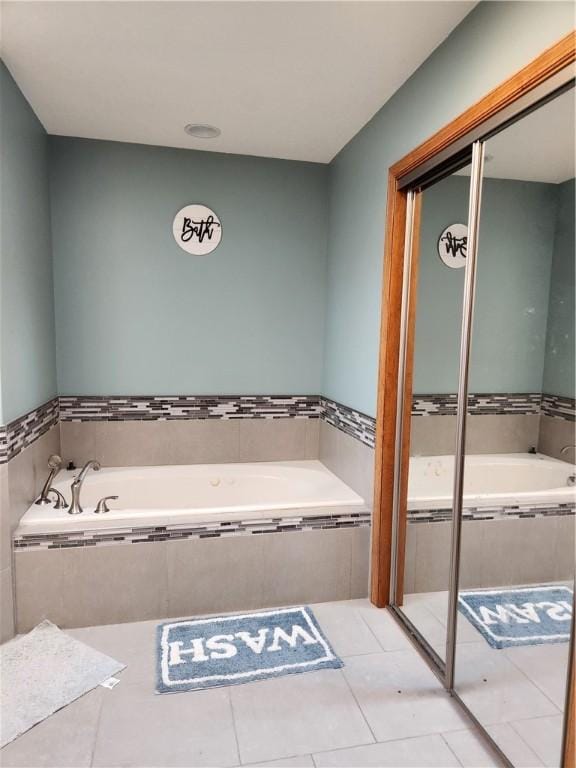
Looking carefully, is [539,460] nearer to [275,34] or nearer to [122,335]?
[275,34]

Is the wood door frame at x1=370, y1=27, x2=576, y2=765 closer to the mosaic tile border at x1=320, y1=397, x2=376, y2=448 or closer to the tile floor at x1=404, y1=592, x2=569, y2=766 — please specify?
the mosaic tile border at x1=320, y1=397, x2=376, y2=448

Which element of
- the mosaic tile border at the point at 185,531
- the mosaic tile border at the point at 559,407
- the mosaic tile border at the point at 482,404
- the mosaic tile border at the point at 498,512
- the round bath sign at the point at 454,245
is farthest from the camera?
the mosaic tile border at the point at 185,531

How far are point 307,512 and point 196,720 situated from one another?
1.09 meters

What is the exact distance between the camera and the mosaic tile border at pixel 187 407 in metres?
3.37

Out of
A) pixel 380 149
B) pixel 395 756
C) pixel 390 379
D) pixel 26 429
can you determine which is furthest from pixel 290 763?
pixel 380 149

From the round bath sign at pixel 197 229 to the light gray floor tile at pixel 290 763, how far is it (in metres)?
2.78

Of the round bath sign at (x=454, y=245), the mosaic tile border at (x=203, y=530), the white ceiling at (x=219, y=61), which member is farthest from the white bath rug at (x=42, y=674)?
the white ceiling at (x=219, y=61)

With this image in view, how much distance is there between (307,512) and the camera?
8.98 feet

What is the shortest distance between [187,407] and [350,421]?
3.71 ft

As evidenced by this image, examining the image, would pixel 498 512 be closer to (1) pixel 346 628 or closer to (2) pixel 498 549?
(2) pixel 498 549

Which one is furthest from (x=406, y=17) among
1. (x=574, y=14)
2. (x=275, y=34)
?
(x=574, y=14)

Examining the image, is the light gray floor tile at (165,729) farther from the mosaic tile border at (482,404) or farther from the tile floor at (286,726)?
the mosaic tile border at (482,404)

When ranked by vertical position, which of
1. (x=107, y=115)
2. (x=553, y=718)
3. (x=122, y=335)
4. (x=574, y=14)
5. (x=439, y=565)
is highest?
(x=107, y=115)

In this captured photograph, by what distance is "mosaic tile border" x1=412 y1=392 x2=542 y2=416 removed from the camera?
168 centimetres
